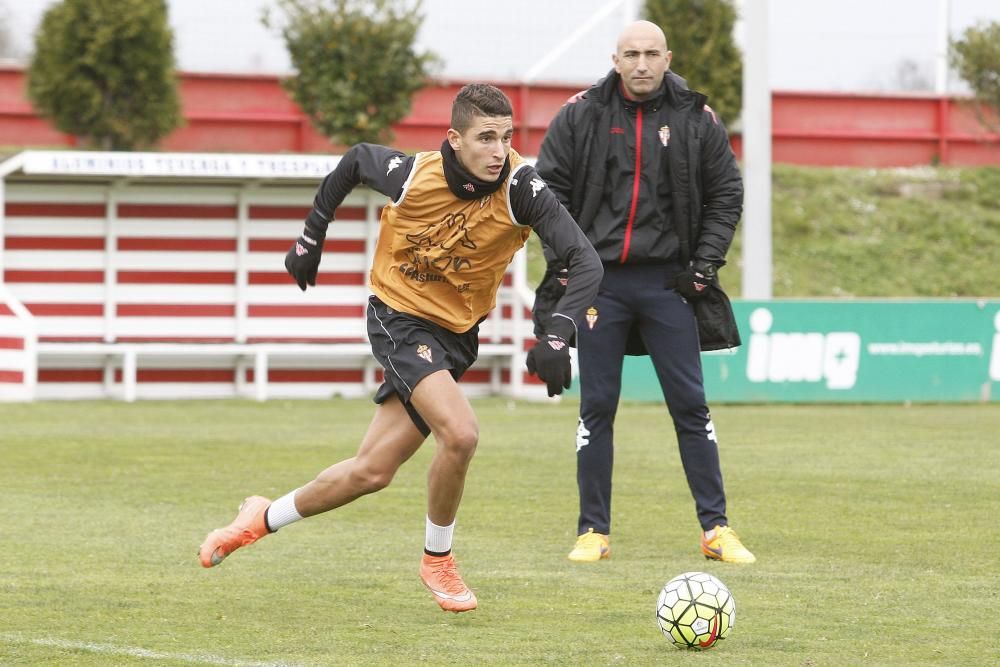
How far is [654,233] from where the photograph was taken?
7879 mm

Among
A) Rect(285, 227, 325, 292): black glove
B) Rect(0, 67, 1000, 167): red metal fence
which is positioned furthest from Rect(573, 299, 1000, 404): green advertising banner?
Rect(285, 227, 325, 292): black glove

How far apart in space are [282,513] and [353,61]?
17.7 metres

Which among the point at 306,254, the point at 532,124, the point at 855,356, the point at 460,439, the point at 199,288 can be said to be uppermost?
the point at 532,124

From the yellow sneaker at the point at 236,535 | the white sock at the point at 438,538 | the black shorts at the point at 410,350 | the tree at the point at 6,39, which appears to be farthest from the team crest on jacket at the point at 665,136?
the tree at the point at 6,39

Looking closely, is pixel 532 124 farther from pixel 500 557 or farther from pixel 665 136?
pixel 500 557

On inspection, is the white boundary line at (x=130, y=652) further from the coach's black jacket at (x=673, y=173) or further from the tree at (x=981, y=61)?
the tree at (x=981, y=61)

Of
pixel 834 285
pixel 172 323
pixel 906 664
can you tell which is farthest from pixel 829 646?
pixel 834 285

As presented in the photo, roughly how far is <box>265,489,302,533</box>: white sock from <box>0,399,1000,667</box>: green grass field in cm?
28

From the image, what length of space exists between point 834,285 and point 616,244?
60.1 ft

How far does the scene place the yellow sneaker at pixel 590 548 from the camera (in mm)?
7746

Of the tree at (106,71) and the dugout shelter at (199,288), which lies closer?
the dugout shelter at (199,288)

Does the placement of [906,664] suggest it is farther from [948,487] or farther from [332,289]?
[332,289]

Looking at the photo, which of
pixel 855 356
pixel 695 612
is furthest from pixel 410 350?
pixel 855 356

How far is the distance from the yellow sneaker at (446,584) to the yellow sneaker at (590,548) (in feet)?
3.97
